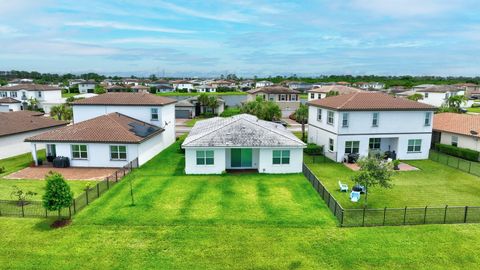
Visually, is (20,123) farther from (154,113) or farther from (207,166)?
(207,166)

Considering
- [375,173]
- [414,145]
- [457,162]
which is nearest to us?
[375,173]

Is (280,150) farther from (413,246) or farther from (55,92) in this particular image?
(55,92)

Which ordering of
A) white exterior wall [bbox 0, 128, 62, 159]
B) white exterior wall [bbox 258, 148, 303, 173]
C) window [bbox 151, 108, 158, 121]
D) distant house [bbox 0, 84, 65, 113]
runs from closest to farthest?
white exterior wall [bbox 258, 148, 303, 173] < white exterior wall [bbox 0, 128, 62, 159] < window [bbox 151, 108, 158, 121] < distant house [bbox 0, 84, 65, 113]

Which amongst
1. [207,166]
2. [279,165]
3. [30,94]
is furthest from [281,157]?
[30,94]

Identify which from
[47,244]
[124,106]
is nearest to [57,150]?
[124,106]

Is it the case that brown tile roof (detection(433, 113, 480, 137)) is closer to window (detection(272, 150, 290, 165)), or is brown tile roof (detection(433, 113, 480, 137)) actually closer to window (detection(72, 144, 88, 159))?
window (detection(272, 150, 290, 165))

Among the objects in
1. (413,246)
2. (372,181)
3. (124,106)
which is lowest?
(413,246)

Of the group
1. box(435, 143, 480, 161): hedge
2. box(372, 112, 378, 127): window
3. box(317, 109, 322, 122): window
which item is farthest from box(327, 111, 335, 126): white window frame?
box(435, 143, 480, 161): hedge
